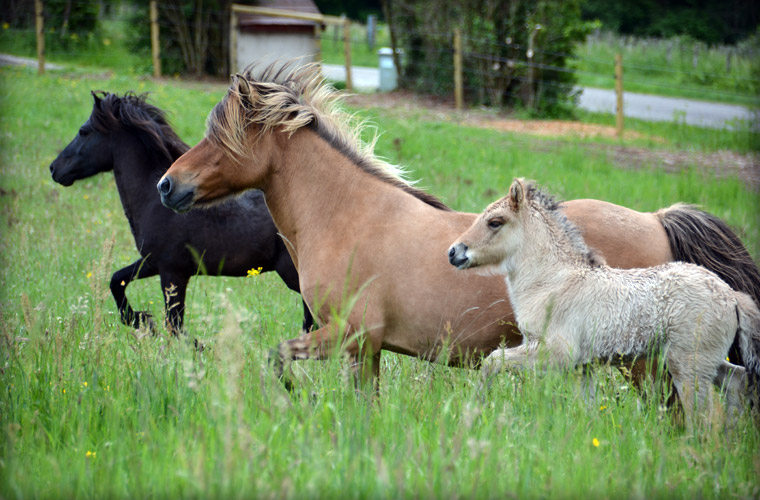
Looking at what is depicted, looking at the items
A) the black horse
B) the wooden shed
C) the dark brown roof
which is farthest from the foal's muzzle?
the dark brown roof

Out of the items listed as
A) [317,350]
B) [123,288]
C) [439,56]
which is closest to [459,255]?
[317,350]

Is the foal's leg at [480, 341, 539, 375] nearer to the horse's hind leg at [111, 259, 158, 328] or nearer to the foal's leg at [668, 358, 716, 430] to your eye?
the foal's leg at [668, 358, 716, 430]

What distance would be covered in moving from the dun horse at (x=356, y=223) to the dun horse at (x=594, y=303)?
1.03 ft

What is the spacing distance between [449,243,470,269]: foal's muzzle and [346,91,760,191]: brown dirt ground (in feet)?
30.1

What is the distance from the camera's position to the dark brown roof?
84.1 feet

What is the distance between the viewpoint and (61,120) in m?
15.4

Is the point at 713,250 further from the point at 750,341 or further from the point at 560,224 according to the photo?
the point at 560,224

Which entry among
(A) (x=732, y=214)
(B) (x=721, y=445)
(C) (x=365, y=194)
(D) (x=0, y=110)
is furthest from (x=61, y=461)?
(D) (x=0, y=110)

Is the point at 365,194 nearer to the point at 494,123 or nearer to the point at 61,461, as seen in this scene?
the point at 61,461

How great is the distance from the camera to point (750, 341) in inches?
151

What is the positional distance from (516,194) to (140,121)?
12.9 feet

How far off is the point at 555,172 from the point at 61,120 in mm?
10215

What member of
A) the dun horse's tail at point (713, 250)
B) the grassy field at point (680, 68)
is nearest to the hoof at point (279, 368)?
the dun horse's tail at point (713, 250)

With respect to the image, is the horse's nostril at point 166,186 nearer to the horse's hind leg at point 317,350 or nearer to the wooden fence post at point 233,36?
the horse's hind leg at point 317,350
